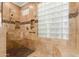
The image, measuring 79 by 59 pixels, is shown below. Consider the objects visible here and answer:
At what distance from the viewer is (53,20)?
53.7 inches

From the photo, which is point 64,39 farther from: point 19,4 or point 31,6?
point 19,4

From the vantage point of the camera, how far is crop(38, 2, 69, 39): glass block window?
1350mm

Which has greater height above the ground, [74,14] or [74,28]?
[74,14]

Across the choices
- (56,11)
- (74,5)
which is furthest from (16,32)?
(74,5)

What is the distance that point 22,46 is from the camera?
1359 mm

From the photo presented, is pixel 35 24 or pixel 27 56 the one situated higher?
pixel 35 24

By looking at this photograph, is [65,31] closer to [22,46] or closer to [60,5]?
[60,5]

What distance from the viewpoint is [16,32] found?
1.35m

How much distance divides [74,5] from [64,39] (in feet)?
1.14

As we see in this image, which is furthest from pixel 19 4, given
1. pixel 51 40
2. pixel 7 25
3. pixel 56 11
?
pixel 51 40

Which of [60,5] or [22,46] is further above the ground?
[60,5]

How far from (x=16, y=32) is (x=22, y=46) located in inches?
5.9

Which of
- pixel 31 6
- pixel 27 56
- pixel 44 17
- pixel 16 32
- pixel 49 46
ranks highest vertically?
pixel 31 6

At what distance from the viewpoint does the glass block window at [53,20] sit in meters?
1.35
